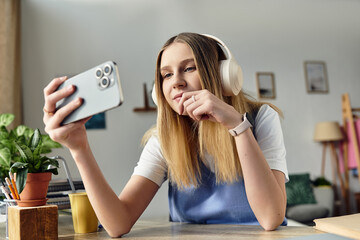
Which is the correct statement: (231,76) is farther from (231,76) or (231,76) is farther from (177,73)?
(177,73)

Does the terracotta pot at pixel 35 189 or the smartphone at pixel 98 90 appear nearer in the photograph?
the smartphone at pixel 98 90

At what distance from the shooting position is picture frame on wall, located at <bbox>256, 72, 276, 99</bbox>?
13.8 feet

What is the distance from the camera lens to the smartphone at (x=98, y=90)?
0.55 meters

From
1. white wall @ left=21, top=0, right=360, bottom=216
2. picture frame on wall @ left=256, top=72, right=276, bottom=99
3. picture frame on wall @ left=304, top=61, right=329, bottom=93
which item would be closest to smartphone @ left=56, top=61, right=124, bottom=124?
white wall @ left=21, top=0, right=360, bottom=216

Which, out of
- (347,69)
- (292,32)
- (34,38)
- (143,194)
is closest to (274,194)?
A: (143,194)

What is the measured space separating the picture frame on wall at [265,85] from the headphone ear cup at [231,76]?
3323mm

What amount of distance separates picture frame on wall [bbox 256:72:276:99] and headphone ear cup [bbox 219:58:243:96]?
332 centimetres

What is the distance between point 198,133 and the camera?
3.36 ft

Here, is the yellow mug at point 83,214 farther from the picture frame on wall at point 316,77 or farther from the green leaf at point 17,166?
the picture frame on wall at point 316,77

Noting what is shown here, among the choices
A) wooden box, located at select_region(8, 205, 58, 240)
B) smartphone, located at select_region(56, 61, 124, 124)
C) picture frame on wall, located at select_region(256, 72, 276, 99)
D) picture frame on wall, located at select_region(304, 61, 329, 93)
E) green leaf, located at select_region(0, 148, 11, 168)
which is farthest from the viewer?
picture frame on wall, located at select_region(304, 61, 329, 93)

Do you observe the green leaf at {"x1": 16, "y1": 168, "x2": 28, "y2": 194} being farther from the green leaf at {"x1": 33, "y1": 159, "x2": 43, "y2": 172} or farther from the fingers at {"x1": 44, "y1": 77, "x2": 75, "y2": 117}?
the fingers at {"x1": 44, "y1": 77, "x2": 75, "y2": 117}

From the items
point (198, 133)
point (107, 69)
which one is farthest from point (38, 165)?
point (198, 133)

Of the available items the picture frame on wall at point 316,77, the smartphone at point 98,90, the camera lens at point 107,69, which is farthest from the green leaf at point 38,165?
the picture frame on wall at point 316,77

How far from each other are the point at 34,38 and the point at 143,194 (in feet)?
9.78
